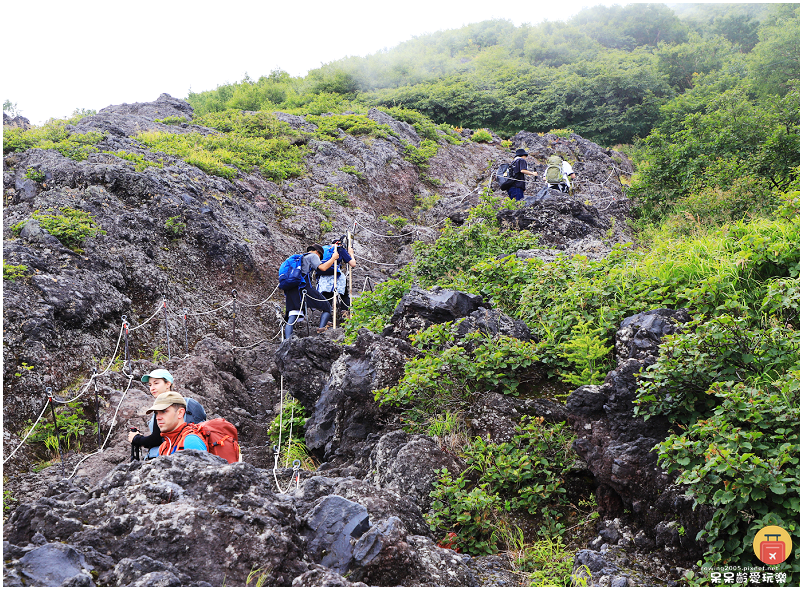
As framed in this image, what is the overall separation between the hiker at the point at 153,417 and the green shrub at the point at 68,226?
4.91 metres

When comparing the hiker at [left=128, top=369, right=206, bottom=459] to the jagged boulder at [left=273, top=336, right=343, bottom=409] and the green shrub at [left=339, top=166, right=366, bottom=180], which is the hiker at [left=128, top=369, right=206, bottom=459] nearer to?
the jagged boulder at [left=273, top=336, right=343, bottom=409]

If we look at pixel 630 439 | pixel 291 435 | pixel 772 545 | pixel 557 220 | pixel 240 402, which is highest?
pixel 557 220

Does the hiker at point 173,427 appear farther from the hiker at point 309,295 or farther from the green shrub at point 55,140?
the green shrub at point 55,140

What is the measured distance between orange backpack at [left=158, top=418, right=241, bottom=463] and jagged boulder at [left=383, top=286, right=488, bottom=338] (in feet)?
9.34

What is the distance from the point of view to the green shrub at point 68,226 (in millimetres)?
8758

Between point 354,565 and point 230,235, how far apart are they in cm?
1004

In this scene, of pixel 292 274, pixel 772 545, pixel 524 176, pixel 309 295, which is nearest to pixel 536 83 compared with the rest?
pixel 524 176

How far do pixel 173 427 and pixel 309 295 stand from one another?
18.2 feet

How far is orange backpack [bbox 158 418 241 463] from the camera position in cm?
446

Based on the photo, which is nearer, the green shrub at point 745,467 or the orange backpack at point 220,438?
the green shrub at point 745,467

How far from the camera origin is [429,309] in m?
6.75

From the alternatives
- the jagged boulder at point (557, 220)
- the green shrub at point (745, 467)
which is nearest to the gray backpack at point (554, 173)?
the jagged boulder at point (557, 220)

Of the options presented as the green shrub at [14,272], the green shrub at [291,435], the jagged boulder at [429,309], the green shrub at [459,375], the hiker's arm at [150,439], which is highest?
the green shrub at [14,272]

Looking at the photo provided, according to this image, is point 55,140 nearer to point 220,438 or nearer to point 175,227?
point 175,227
